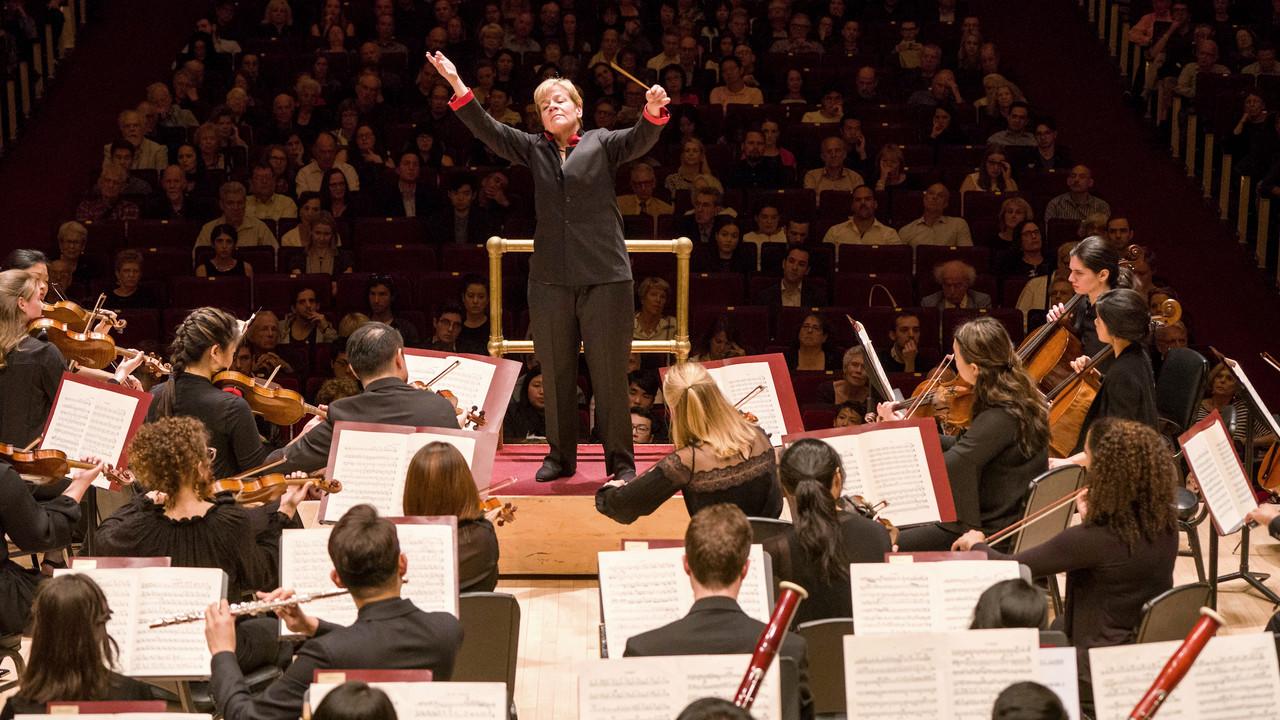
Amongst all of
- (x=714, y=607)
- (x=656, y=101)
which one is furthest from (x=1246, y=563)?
(x=714, y=607)

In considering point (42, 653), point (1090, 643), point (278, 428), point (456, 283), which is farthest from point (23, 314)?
point (1090, 643)

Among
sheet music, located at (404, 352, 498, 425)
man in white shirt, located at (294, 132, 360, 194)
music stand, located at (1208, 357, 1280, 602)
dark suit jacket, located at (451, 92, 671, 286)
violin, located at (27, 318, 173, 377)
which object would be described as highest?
man in white shirt, located at (294, 132, 360, 194)

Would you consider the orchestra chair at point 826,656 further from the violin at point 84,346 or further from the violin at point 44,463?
the violin at point 84,346

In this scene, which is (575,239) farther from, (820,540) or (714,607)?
(714,607)

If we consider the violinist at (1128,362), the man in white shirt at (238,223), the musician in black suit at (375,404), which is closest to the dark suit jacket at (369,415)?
the musician in black suit at (375,404)

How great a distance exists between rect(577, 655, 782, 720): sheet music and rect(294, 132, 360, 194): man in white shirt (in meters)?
6.84

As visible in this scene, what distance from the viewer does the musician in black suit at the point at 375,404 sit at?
188 inches

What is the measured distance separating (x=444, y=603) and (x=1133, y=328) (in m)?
2.87

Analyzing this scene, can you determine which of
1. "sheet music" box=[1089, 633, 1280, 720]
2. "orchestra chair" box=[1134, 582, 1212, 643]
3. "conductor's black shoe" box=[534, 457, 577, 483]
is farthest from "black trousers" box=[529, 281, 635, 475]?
"sheet music" box=[1089, 633, 1280, 720]

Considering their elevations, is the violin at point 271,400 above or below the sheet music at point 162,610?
above

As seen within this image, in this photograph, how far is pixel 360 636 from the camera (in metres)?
3.20

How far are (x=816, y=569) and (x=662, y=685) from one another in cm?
94

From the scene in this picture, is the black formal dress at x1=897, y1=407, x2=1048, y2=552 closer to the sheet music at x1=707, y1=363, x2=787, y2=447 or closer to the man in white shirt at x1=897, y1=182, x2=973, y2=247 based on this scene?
the sheet music at x1=707, y1=363, x2=787, y2=447

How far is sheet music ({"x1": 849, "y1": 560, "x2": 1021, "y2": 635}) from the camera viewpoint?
11.9ft
